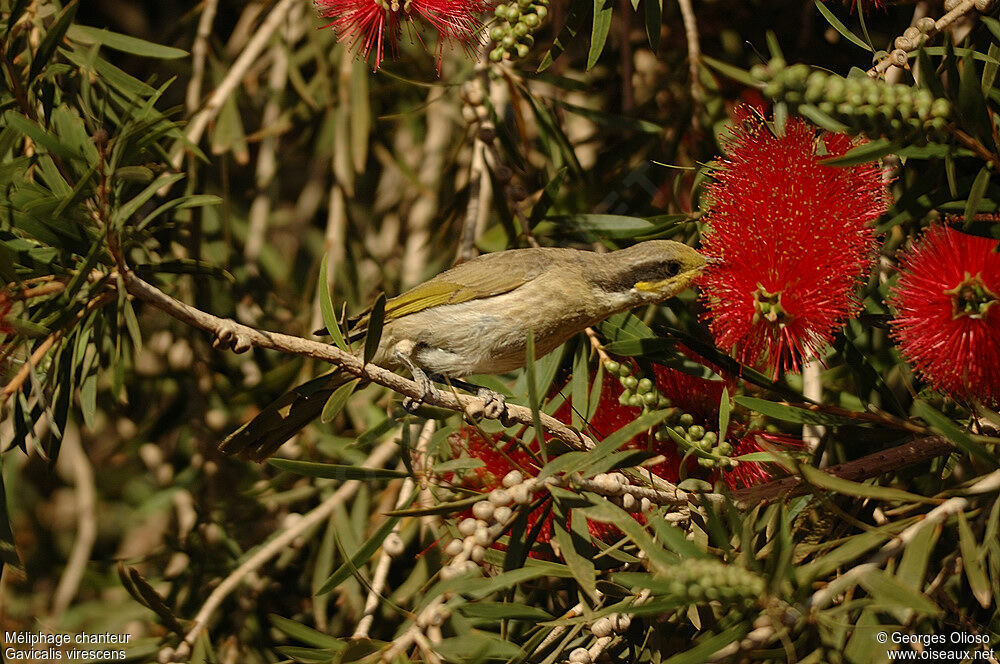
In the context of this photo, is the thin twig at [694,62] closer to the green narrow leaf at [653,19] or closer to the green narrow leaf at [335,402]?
the green narrow leaf at [653,19]

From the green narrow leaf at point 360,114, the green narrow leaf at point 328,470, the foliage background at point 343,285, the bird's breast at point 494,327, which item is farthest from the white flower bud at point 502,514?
the green narrow leaf at point 360,114

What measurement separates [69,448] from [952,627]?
10.6 feet

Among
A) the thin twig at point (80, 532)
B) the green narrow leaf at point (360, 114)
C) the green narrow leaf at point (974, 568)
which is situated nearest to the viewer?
the green narrow leaf at point (974, 568)

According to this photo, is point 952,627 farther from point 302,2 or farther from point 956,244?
point 302,2

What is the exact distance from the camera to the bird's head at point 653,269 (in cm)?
224

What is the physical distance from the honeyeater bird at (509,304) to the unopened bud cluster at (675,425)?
1.36 feet

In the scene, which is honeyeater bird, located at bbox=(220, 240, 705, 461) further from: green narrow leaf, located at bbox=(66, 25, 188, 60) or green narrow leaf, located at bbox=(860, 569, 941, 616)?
green narrow leaf, located at bbox=(860, 569, 941, 616)

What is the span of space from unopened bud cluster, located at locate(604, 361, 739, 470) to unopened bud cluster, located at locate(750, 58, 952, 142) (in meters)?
0.56

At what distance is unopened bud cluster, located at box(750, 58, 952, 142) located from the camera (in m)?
1.27

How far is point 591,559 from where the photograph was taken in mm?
1608

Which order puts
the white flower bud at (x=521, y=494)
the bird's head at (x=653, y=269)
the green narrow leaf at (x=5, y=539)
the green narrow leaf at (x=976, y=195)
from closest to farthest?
the green narrow leaf at (x=976, y=195) → the white flower bud at (x=521, y=494) → the green narrow leaf at (x=5, y=539) → the bird's head at (x=653, y=269)

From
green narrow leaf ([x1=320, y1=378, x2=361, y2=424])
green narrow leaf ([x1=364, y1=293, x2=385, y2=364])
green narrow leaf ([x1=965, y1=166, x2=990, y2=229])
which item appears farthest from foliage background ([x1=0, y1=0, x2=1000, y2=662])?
green narrow leaf ([x1=364, y1=293, x2=385, y2=364])

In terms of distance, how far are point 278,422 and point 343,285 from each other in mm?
1087

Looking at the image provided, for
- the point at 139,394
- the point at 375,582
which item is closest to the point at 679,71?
the point at 375,582
